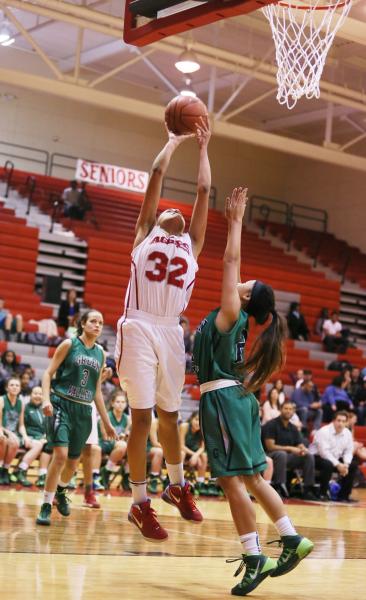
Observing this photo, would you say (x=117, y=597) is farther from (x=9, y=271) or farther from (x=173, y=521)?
(x=9, y=271)

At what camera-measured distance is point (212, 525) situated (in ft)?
28.2

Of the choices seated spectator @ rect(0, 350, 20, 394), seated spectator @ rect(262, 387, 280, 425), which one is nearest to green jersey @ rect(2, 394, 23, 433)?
seated spectator @ rect(0, 350, 20, 394)

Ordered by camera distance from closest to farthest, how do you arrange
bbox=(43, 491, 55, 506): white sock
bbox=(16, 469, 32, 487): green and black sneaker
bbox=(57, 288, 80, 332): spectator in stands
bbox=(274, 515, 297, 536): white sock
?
bbox=(274, 515, 297, 536): white sock, bbox=(43, 491, 55, 506): white sock, bbox=(16, 469, 32, 487): green and black sneaker, bbox=(57, 288, 80, 332): spectator in stands

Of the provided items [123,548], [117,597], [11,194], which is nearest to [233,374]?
[117,597]

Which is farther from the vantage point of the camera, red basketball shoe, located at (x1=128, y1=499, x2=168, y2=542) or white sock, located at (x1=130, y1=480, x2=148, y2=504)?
white sock, located at (x1=130, y1=480, x2=148, y2=504)

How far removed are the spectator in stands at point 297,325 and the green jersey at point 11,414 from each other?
364 inches

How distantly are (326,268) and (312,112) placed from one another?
12.9 feet

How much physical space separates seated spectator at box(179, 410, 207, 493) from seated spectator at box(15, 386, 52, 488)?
1761 mm

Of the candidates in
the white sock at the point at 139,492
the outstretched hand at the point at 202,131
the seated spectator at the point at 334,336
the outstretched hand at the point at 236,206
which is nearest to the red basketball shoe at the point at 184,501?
the white sock at the point at 139,492

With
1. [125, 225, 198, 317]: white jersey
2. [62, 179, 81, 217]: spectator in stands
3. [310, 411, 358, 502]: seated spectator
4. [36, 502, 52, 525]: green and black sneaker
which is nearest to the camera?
[125, 225, 198, 317]: white jersey

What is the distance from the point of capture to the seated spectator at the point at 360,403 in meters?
16.4

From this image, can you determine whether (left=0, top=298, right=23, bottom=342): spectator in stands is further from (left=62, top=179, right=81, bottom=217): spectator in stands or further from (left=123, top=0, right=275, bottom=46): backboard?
(left=123, top=0, right=275, bottom=46): backboard

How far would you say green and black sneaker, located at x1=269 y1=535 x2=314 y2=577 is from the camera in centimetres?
→ 501

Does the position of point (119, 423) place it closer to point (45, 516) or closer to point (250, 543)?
point (45, 516)
